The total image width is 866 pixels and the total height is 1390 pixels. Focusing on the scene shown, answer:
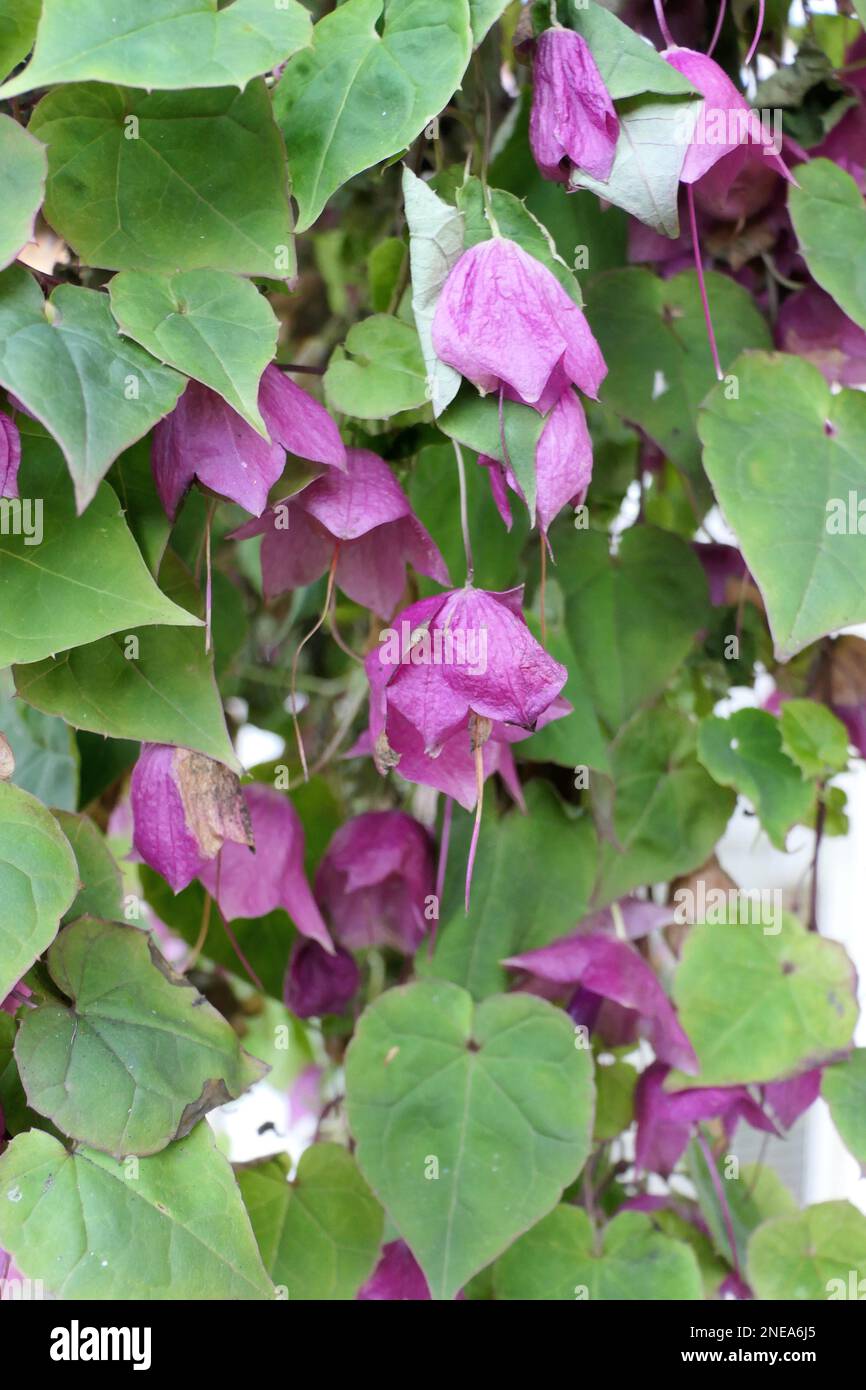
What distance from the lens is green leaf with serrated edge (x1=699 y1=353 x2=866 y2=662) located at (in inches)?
17.9

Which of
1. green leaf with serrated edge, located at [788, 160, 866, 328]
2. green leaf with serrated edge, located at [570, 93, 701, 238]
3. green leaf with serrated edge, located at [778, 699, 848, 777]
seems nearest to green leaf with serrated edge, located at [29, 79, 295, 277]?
green leaf with serrated edge, located at [570, 93, 701, 238]

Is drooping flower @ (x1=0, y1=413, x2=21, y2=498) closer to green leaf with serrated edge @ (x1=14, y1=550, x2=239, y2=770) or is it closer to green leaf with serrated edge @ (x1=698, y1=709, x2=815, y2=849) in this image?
green leaf with serrated edge @ (x1=14, y1=550, x2=239, y2=770)

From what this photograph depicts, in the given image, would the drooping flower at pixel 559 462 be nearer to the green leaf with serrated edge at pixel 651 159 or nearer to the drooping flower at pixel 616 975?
the green leaf with serrated edge at pixel 651 159

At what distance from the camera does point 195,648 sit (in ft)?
1.45

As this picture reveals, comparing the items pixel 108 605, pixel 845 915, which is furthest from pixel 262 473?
pixel 845 915

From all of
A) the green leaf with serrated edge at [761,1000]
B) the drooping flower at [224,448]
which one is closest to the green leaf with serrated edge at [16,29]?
the drooping flower at [224,448]

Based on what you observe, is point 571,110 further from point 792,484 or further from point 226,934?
point 226,934

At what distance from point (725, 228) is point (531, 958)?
352mm

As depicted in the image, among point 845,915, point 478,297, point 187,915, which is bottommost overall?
point 845,915

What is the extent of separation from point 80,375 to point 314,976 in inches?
13.5

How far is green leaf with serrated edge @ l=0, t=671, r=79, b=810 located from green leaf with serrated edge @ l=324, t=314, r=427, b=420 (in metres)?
0.24

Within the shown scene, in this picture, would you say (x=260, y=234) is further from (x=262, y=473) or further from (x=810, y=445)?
(x=810, y=445)

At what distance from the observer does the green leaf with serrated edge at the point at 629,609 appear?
0.58 meters

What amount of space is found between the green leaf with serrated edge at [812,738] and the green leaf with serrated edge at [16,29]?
16.5 inches
